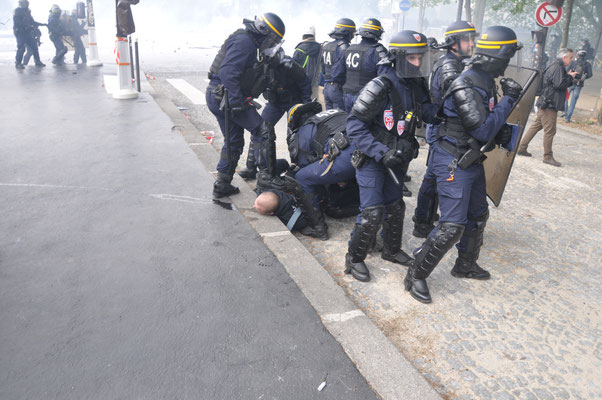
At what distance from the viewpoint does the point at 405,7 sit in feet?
95.0

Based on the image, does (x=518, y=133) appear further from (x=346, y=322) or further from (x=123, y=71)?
(x=123, y=71)

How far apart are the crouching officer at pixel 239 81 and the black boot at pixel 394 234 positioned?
1814mm

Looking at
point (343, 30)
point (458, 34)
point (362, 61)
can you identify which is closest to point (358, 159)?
point (458, 34)

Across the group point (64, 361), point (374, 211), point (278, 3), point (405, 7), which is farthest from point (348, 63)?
point (278, 3)

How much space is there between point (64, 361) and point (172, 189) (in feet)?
10.0

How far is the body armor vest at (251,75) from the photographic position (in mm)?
5070

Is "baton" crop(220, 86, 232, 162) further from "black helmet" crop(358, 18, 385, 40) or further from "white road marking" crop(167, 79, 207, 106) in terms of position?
"white road marking" crop(167, 79, 207, 106)

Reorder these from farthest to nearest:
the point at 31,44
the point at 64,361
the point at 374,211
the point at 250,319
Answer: the point at 31,44 < the point at 374,211 < the point at 250,319 < the point at 64,361

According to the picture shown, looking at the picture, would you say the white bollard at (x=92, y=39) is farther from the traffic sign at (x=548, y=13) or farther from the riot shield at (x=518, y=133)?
the riot shield at (x=518, y=133)

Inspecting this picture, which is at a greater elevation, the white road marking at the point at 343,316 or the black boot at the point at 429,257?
the black boot at the point at 429,257

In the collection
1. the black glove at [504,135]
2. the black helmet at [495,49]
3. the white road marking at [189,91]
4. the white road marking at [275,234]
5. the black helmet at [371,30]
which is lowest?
the white road marking at [275,234]

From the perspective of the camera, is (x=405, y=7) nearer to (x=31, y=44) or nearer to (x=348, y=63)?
(x=31, y=44)

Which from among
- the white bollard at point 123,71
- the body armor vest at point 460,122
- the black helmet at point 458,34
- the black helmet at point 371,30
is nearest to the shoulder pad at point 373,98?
the body armor vest at point 460,122

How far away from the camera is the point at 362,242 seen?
3807 millimetres
